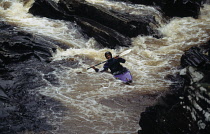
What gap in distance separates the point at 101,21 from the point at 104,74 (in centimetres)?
403

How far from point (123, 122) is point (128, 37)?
6.37 meters

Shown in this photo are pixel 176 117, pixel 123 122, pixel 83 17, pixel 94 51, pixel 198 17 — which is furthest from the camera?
pixel 198 17

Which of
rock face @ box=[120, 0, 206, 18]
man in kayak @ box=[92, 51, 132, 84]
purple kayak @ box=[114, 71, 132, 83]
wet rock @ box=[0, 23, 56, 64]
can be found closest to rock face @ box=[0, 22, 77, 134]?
wet rock @ box=[0, 23, 56, 64]

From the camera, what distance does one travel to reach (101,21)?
1120cm

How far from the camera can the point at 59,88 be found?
273 inches

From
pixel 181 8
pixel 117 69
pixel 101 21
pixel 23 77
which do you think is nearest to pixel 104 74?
pixel 117 69

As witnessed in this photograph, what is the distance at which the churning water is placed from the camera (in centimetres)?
546

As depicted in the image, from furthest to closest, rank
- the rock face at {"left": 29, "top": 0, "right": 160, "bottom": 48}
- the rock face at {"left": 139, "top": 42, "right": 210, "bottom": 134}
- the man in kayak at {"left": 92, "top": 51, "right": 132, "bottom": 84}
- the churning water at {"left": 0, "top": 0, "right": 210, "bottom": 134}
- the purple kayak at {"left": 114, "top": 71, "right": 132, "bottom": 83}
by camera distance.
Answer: the rock face at {"left": 29, "top": 0, "right": 160, "bottom": 48}, the man in kayak at {"left": 92, "top": 51, "right": 132, "bottom": 84}, the purple kayak at {"left": 114, "top": 71, "right": 132, "bottom": 83}, the churning water at {"left": 0, "top": 0, "right": 210, "bottom": 134}, the rock face at {"left": 139, "top": 42, "right": 210, "bottom": 134}

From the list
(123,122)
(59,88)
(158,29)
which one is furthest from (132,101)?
(158,29)

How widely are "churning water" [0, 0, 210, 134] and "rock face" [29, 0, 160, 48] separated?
36cm

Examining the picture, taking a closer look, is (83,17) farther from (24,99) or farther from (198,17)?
(198,17)

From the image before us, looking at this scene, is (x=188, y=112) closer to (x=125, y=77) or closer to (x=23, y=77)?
(x=125, y=77)

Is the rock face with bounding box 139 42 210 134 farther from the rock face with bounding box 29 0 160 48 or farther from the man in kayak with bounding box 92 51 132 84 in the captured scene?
the rock face with bounding box 29 0 160 48

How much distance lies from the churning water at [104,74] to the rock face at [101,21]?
364 mm
